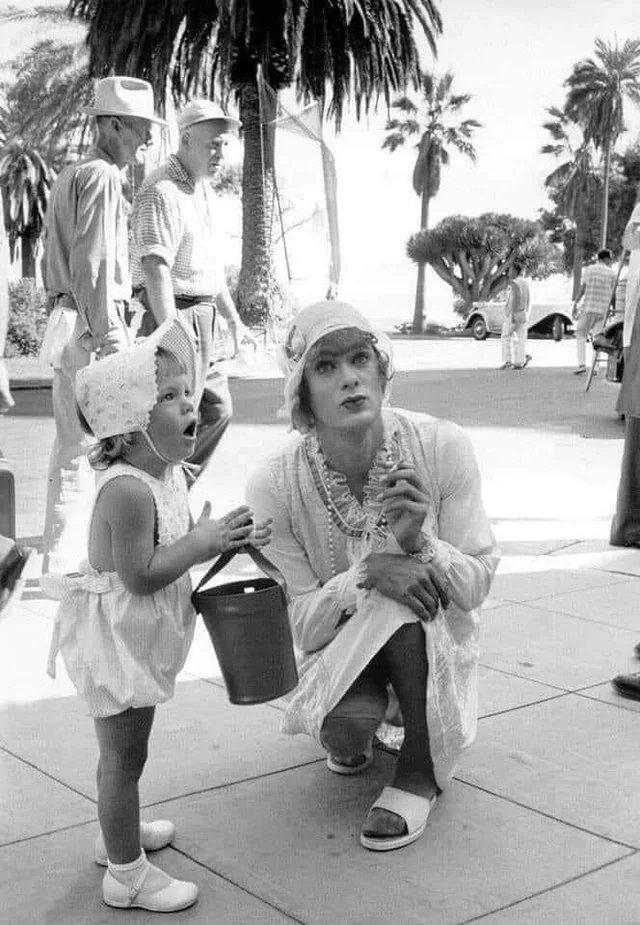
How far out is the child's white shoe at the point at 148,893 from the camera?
251 centimetres

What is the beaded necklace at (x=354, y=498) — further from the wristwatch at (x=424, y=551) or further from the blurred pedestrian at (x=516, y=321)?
the blurred pedestrian at (x=516, y=321)

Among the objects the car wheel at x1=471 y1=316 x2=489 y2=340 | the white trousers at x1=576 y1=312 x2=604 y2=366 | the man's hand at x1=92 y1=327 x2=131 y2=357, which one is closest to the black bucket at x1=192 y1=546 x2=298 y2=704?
the man's hand at x1=92 y1=327 x2=131 y2=357

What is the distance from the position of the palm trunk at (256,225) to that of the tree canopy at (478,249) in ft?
128

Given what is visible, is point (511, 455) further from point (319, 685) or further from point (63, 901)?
point (63, 901)

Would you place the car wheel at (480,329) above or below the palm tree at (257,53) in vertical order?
below

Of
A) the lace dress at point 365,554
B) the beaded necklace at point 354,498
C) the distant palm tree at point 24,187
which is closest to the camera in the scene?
the lace dress at point 365,554

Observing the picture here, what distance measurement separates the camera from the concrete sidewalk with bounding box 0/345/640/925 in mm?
2543

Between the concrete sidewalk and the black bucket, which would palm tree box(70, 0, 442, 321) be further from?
the black bucket

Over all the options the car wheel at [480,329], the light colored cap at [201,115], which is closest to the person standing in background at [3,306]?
the light colored cap at [201,115]

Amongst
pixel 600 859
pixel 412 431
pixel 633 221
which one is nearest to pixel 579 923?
pixel 600 859

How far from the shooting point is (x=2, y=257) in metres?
4.50

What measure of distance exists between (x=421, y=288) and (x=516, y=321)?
1627 inches

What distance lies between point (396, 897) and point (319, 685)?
2.07ft

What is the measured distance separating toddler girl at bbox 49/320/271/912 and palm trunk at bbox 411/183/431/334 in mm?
53753
